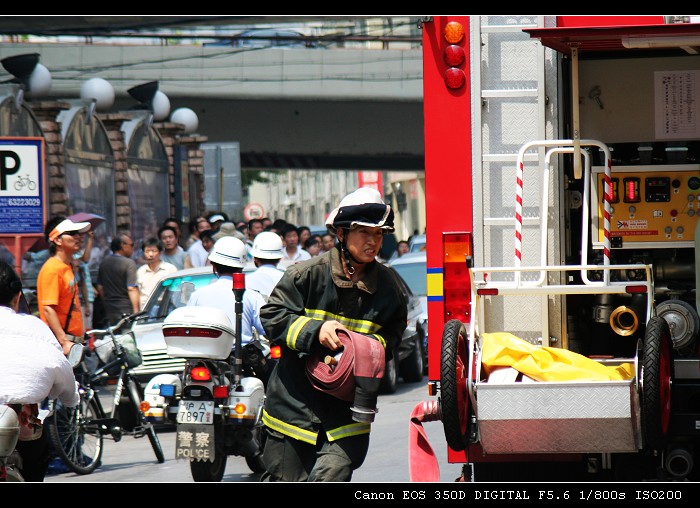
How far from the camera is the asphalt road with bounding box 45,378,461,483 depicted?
9.49 meters

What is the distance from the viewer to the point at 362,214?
541 centimetres

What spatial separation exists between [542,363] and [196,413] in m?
3.34

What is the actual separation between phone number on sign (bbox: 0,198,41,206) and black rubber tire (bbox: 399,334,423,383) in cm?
545

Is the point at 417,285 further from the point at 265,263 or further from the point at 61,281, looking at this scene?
the point at 61,281

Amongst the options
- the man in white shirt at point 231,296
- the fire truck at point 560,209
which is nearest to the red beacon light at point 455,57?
the fire truck at point 560,209

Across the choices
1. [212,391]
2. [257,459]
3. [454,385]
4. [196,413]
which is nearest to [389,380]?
[257,459]

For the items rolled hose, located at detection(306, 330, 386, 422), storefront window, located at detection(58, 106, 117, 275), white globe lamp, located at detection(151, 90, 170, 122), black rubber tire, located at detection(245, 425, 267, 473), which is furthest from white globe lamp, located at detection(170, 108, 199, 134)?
rolled hose, located at detection(306, 330, 386, 422)

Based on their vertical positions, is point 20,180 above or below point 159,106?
below

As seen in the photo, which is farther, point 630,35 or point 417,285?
point 417,285

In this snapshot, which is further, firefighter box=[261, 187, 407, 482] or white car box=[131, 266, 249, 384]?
white car box=[131, 266, 249, 384]

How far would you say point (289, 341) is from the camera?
5.33 m

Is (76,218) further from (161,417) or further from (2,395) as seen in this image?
(2,395)

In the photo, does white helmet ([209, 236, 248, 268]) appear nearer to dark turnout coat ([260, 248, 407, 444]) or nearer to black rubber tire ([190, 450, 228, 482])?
black rubber tire ([190, 450, 228, 482])

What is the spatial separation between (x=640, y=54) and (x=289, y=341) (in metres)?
2.95
